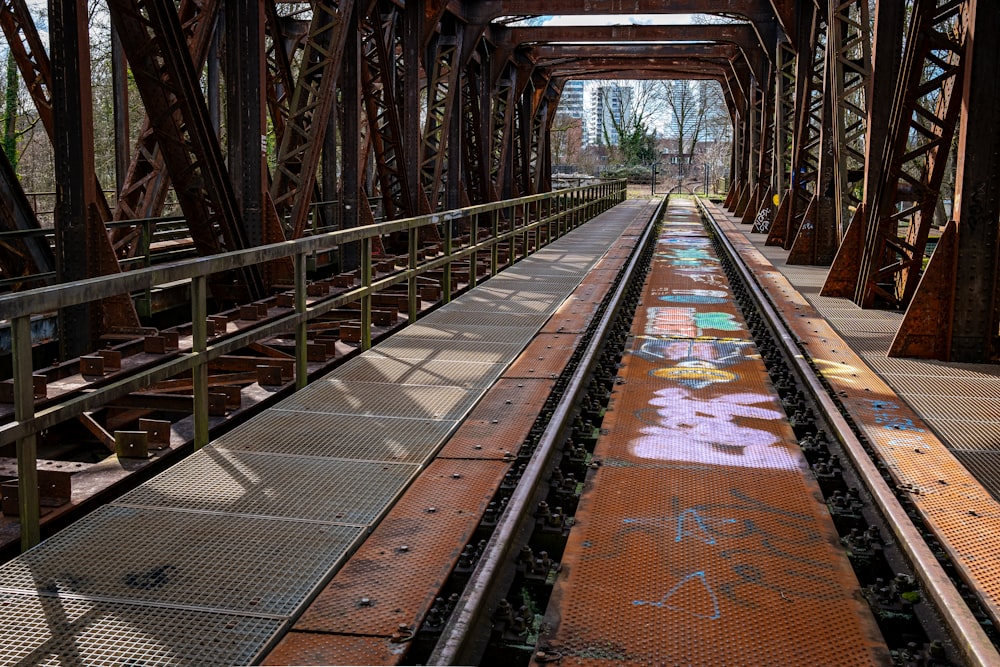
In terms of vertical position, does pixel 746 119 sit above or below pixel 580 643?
above

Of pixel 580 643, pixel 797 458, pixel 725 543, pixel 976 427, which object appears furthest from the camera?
pixel 976 427

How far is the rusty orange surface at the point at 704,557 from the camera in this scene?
3.64 metres

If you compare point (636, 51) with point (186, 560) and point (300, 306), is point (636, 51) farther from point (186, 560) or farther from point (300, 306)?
point (186, 560)

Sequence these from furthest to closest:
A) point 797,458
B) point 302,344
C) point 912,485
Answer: point 302,344 < point 797,458 < point 912,485

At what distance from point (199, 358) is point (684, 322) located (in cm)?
688

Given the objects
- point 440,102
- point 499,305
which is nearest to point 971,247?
point 499,305

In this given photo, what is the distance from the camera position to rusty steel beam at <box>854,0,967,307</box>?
30.8 feet

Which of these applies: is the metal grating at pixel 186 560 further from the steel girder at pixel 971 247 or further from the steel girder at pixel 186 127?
the steel girder at pixel 971 247

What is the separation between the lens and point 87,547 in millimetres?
4086

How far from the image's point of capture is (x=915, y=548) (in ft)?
14.0

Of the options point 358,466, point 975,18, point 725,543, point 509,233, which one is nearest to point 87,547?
point 358,466

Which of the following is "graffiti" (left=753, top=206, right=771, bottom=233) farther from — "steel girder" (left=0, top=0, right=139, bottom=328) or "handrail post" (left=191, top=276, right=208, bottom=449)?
"handrail post" (left=191, top=276, right=208, bottom=449)

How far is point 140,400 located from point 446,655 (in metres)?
4.32

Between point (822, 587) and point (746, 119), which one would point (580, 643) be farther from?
point (746, 119)
